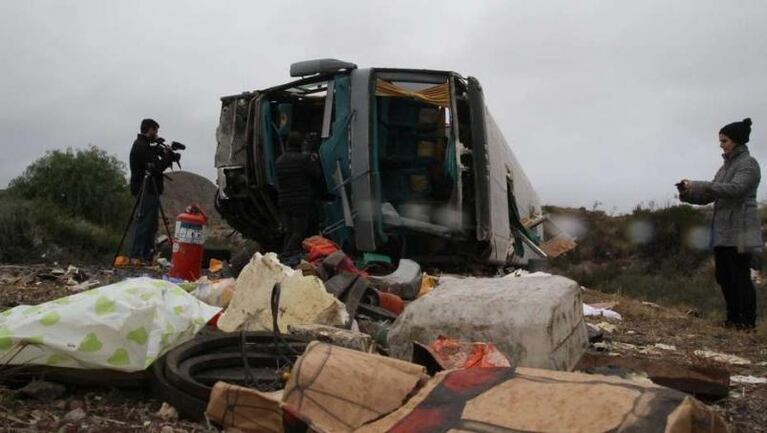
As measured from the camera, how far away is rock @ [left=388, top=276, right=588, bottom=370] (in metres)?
2.98

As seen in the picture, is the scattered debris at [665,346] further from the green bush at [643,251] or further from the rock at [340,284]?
the green bush at [643,251]

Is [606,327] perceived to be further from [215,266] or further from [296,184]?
[215,266]

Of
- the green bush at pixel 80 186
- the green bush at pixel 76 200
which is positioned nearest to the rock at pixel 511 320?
the green bush at pixel 76 200

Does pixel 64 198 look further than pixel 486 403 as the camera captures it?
Yes

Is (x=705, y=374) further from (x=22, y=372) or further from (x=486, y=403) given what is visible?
(x=22, y=372)

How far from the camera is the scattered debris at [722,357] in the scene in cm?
434

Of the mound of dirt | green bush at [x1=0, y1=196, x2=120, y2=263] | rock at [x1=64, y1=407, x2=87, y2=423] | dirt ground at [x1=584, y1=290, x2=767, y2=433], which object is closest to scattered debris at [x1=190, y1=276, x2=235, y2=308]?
rock at [x1=64, y1=407, x2=87, y2=423]

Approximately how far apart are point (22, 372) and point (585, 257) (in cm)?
2236

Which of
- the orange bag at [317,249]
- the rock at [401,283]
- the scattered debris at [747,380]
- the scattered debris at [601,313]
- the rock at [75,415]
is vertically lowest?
the scattered debris at [601,313]

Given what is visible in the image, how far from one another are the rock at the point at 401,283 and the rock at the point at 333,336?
6.51 ft

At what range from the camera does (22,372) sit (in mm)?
2709

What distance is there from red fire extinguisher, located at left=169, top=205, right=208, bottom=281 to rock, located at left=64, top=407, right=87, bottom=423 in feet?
13.4

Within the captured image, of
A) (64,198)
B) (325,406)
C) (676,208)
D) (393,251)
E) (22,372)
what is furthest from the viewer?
(676,208)

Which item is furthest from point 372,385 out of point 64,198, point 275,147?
point 64,198
